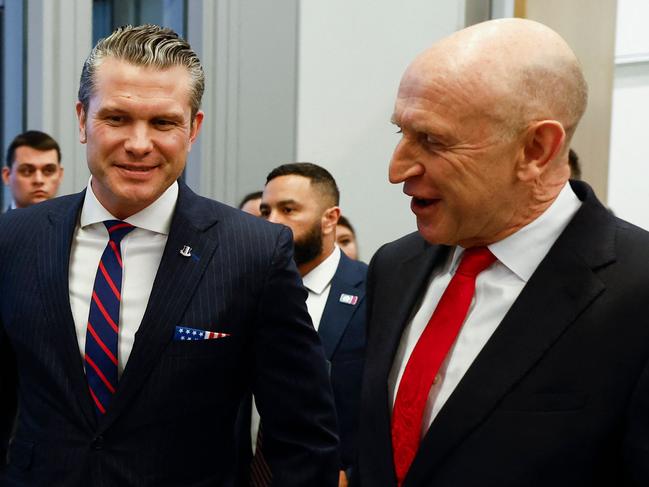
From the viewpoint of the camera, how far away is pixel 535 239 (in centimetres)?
145

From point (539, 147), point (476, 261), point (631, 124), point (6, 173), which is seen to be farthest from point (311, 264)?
point (631, 124)

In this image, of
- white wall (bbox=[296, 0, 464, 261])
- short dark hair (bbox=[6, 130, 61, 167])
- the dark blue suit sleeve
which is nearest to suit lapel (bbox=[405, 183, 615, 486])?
the dark blue suit sleeve

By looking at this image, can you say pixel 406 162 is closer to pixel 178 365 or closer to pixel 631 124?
pixel 178 365

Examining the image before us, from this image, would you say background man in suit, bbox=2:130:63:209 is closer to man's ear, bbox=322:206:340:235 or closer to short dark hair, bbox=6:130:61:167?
short dark hair, bbox=6:130:61:167

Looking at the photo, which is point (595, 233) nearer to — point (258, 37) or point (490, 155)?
point (490, 155)

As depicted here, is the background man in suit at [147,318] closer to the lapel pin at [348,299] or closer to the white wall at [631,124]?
the lapel pin at [348,299]

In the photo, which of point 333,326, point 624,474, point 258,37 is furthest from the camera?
point 258,37

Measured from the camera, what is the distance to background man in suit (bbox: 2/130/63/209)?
4.09 meters

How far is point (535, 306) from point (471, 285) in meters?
0.13

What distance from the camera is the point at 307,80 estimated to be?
17.2 ft

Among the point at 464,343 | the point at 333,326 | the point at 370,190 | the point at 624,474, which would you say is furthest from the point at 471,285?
the point at 370,190

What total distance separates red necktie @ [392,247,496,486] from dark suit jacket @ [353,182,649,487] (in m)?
0.06

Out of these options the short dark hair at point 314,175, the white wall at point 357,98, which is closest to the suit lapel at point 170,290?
the short dark hair at point 314,175

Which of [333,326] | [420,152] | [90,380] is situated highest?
[420,152]
